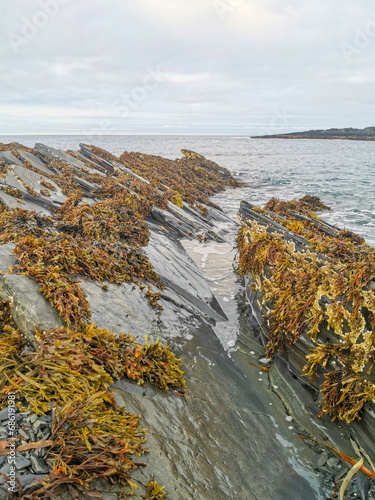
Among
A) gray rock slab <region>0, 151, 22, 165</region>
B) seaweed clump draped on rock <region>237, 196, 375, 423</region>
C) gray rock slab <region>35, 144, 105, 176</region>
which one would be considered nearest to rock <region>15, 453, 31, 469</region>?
seaweed clump draped on rock <region>237, 196, 375, 423</region>

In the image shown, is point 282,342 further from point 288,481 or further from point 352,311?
point 288,481

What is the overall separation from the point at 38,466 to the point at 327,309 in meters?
4.41

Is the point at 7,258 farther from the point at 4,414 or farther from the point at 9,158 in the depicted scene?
the point at 9,158

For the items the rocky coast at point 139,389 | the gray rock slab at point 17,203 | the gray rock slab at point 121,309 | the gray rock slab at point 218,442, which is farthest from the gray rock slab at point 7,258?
the gray rock slab at point 17,203

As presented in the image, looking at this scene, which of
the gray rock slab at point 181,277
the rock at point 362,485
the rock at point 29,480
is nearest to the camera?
the rock at point 29,480

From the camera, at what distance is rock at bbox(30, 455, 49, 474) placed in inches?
93.0

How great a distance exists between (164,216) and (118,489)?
10796mm

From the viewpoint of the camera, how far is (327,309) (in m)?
4.94

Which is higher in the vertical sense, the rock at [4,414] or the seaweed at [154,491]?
the rock at [4,414]

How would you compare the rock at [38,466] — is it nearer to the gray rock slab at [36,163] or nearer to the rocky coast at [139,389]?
the rocky coast at [139,389]

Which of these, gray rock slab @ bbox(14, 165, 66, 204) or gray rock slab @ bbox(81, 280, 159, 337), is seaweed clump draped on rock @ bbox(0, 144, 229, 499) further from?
gray rock slab @ bbox(14, 165, 66, 204)

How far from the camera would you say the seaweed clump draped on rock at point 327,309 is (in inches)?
170

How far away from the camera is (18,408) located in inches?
109

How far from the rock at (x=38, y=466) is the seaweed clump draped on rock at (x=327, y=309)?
12.7 ft
